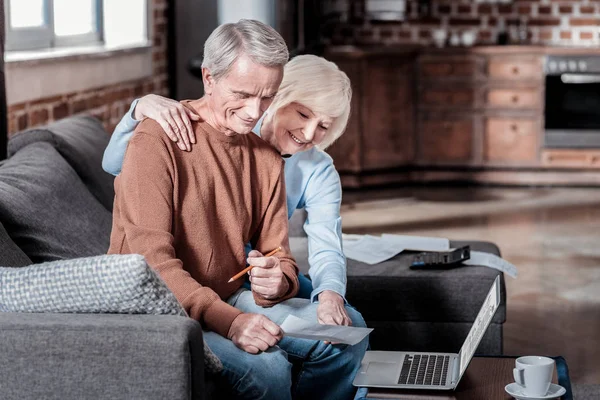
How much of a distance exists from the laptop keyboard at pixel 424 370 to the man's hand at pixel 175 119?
0.66m

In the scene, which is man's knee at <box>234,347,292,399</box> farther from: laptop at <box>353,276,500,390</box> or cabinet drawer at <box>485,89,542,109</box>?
cabinet drawer at <box>485,89,542,109</box>

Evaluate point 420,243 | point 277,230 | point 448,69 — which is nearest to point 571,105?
point 448,69

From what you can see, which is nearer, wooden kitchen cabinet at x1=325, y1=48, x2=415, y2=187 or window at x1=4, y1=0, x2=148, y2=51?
window at x1=4, y1=0, x2=148, y2=51

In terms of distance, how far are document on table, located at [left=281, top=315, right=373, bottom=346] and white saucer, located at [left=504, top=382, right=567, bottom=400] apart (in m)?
0.32

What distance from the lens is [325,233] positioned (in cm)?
244

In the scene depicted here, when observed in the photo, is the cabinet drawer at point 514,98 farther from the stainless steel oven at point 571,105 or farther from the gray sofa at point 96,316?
the gray sofa at point 96,316

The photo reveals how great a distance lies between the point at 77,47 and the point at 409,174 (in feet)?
10.9

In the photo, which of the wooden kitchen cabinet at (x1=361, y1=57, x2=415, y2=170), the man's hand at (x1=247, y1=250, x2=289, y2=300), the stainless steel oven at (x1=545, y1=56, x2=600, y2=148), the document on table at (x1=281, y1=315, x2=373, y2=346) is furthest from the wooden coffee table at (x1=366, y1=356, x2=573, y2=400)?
the stainless steel oven at (x1=545, y1=56, x2=600, y2=148)

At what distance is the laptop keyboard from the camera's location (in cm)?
190

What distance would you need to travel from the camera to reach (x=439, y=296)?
9.46ft

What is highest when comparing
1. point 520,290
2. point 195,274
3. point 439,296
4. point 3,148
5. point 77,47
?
→ point 77,47

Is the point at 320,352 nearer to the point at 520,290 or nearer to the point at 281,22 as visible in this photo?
the point at 520,290

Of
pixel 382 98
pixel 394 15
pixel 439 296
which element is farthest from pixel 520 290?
pixel 394 15

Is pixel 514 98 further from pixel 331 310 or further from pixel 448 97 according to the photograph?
pixel 331 310
